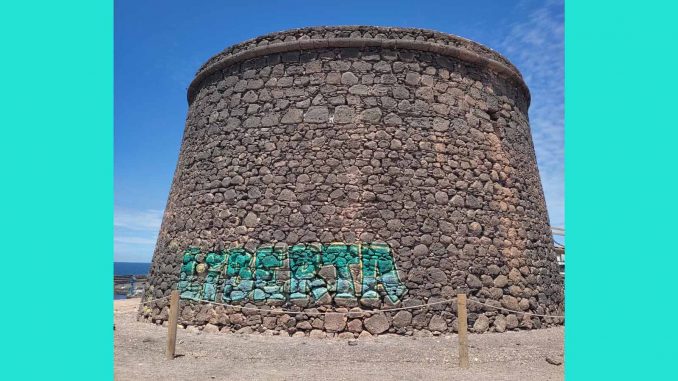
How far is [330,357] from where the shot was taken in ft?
22.9

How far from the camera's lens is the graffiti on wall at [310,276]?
8.58 meters

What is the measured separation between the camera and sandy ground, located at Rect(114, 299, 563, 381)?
19.9 feet

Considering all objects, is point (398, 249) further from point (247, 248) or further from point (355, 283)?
point (247, 248)

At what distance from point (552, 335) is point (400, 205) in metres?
3.32

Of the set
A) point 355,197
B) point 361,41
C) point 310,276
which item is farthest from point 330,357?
point 361,41

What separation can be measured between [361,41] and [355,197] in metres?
2.92

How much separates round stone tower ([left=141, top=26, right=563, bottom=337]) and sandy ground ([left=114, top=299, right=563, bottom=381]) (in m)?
0.58

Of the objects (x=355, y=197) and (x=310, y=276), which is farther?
(x=355, y=197)

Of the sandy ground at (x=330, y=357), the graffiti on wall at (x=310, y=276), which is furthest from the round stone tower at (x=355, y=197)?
the sandy ground at (x=330, y=357)

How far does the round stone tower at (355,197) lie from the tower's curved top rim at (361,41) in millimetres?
26

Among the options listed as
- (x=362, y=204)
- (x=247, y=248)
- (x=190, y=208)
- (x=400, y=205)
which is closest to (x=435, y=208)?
(x=400, y=205)

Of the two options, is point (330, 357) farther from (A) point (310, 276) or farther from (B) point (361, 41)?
(B) point (361, 41)

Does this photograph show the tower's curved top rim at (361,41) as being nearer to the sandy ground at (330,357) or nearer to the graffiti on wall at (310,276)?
the graffiti on wall at (310,276)

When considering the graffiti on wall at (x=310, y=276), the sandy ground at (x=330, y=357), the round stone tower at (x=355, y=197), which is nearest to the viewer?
the sandy ground at (x=330, y=357)
